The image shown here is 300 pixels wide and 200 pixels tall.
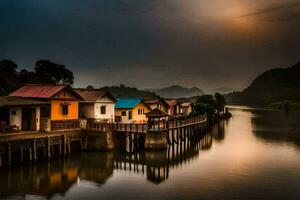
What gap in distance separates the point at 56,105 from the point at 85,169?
9.12 m

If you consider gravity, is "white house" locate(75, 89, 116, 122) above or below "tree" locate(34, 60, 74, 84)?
below

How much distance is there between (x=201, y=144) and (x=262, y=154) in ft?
36.2

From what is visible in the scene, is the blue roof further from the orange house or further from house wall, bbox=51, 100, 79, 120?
house wall, bbox=51, 100, 79, 120

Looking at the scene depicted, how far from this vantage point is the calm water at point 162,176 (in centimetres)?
2559

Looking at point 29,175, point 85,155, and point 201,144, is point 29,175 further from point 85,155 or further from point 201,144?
point 201,144

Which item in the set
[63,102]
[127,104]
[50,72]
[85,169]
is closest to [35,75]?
[50,72]

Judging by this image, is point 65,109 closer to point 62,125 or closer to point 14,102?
point 62,125

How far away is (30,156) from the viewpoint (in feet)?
107

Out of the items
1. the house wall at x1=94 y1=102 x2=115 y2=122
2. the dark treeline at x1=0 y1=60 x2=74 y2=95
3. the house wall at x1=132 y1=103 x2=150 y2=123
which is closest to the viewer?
the house wall at x1=94 y1=102 x2=115 y2=122

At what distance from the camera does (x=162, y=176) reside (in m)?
31.6

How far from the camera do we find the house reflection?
26.6m

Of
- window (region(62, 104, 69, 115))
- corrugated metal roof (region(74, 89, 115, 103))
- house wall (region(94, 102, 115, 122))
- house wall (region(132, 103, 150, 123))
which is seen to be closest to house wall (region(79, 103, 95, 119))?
house wall (region(94, 102, 115, 122))

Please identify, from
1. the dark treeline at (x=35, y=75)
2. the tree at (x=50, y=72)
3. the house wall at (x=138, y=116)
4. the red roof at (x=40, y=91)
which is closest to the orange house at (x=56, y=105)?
the red roof at (x=40, y=91)

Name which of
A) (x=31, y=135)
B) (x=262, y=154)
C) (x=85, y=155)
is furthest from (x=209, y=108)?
(x=31, y=135)
